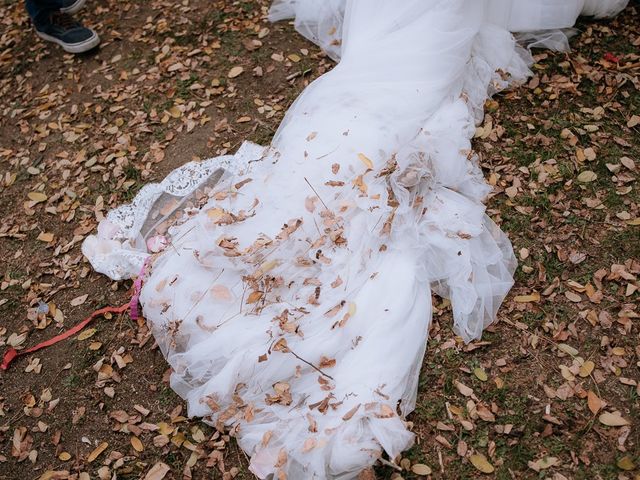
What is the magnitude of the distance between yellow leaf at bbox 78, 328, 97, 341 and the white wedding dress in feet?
1.20

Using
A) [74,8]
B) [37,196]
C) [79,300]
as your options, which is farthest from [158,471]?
[74,8]

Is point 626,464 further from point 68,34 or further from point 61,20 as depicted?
point 61,20

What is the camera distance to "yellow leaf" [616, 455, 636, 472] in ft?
8.41

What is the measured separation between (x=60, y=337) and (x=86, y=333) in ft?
0.54

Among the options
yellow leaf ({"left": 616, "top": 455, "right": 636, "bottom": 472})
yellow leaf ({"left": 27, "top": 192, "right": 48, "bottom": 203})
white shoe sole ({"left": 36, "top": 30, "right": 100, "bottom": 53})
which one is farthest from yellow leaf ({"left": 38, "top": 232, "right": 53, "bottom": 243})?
yellow leaf ({"left": 616, "top": 455, "right": 636, "bottom": 472})

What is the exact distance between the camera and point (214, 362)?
283 cm

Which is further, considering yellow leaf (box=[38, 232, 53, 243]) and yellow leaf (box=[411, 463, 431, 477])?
yellow leaf (box=[38, 232, 53, 243])

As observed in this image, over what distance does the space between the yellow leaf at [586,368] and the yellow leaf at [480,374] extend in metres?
0.46

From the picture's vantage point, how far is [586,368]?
2.87 meters

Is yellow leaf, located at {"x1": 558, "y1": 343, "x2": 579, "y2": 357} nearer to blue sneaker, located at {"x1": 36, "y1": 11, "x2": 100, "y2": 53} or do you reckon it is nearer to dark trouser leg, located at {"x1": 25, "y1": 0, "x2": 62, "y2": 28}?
blue sneaker, located at {"x1": 36, "y1": 11, "x2": 100, "y2": 53}

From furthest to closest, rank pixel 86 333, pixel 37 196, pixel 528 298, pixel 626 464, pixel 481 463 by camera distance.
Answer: pixel 37 196, pixel 86 333, pixel 528 298, pixel 481 463, pixel 626 464

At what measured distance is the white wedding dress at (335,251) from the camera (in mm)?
2719

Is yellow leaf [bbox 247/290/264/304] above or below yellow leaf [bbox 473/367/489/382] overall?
above

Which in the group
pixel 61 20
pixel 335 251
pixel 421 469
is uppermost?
pixel 61 20
